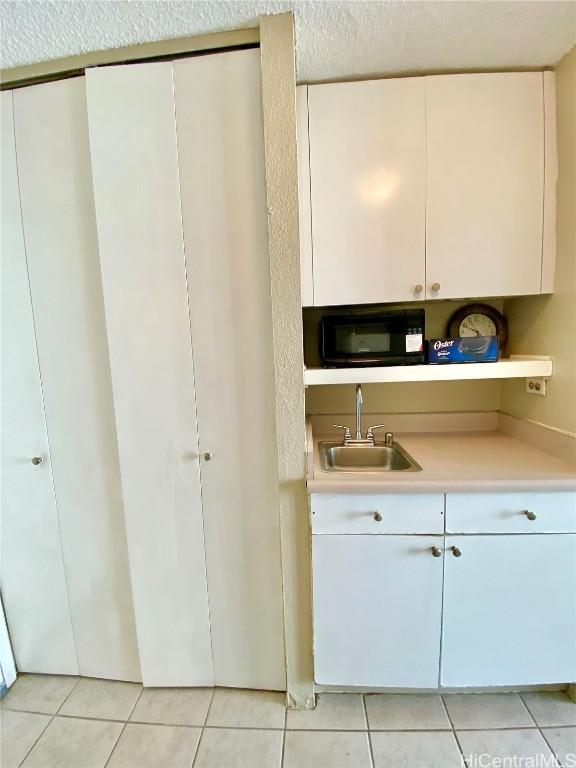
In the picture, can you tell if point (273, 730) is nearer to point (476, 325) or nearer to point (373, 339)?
point (373, 339)

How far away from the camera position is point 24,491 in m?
1.31

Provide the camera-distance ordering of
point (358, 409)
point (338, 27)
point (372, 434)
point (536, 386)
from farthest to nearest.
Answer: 1. point (372, 434)
2. point (358, 409)
3. point (536, 386)
4. point (338, 27)

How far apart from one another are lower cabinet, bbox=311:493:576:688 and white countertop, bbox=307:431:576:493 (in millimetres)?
48

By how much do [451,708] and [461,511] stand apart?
81 centimetres

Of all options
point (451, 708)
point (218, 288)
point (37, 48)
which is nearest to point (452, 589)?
point (451, 708)

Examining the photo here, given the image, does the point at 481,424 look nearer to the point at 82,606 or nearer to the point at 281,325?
the point at 281,325

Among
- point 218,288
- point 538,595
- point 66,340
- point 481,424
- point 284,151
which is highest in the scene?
point 284,151

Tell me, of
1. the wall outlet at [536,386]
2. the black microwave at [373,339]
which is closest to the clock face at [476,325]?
the wall outlet at [536,386]

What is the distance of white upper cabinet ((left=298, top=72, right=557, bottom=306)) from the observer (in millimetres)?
1257

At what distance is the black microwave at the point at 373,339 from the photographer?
132 centimetres

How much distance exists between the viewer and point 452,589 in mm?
1147

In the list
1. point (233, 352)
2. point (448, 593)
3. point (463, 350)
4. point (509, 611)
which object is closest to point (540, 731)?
point (509, 611)

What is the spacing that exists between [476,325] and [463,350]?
0.35 metres

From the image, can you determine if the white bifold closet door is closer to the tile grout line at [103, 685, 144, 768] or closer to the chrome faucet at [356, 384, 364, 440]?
the tile grout line at [103, 685, 144, 768]
